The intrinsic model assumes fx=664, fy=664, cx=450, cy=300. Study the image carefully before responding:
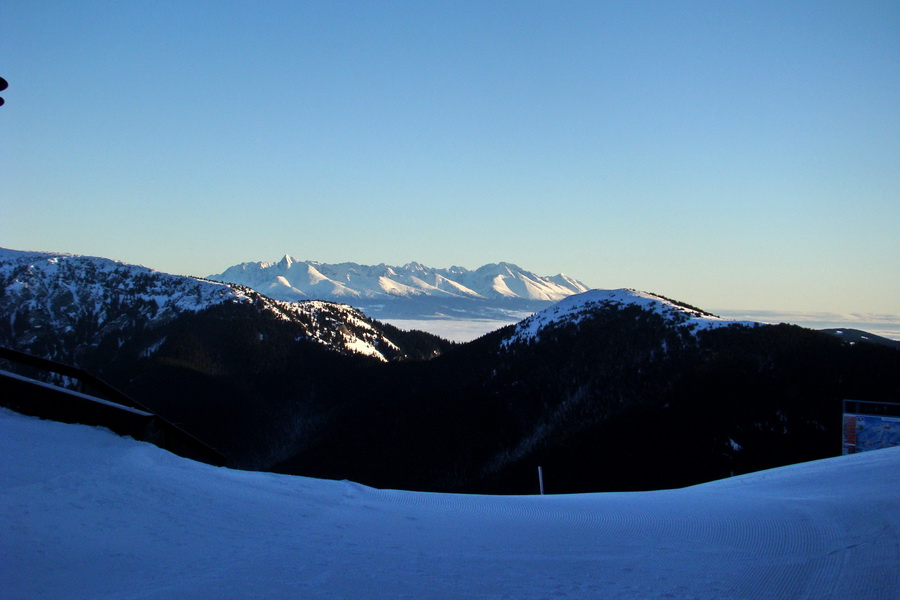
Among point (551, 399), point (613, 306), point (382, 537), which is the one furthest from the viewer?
point (613, 306)

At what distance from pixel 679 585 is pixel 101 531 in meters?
5.73

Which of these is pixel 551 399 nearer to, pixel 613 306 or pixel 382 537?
pixel 613 306

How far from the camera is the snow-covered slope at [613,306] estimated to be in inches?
4569

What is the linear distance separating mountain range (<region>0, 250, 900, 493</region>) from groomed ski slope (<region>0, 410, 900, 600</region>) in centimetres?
7924

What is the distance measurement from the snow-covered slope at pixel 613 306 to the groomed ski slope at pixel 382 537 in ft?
359

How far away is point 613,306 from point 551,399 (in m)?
28.7

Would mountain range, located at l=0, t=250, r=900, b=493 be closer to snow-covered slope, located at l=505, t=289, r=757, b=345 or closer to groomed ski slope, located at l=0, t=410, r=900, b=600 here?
snow-covered slope, located at l=505, t=289, r=757, b=345

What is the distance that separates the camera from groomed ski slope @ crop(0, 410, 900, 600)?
5953 mm

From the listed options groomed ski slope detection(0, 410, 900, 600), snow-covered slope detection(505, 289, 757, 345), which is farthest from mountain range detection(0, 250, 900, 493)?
groomed ski slope detection(0, 410, 900, 600)

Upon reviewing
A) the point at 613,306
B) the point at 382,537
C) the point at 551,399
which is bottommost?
the point at 551,399

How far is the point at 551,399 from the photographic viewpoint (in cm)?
12238

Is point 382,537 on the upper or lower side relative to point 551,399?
upper

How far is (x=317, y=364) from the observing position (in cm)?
19875

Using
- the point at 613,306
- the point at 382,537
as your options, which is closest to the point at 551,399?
the point at 613,306
